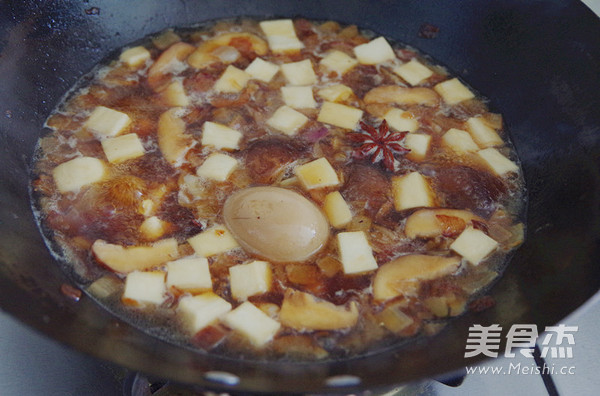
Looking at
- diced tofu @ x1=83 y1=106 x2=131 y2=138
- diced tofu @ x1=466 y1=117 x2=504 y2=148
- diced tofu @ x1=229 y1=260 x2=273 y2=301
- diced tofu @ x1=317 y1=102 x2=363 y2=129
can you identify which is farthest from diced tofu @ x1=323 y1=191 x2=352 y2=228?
diced tofu @ x1=83 y1=106 x2=131 y2=138

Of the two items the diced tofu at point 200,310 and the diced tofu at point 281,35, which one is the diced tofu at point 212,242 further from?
the diced tofu at point 281,35

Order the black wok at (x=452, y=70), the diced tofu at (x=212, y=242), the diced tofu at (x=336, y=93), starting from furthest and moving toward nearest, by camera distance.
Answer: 1. the diced tofu at (x=336, y=93)
2. the diced tofu at (x=212, y=242)
3. the black wok at (x=452, y=70)

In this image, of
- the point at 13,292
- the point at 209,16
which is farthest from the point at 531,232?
the point at 209,16

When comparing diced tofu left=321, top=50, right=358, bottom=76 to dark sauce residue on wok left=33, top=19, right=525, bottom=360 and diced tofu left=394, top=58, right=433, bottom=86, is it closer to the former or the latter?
dark sauce residue on wok left=33, top=19, right=525, bottom=360

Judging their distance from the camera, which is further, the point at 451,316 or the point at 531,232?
the point at 531,232

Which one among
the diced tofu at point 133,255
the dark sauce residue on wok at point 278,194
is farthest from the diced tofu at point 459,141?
the diced tofu at point 133,255

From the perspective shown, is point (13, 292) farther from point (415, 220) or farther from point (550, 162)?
point (550, 162)

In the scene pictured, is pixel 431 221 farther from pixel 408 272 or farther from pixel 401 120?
pixel 401 120

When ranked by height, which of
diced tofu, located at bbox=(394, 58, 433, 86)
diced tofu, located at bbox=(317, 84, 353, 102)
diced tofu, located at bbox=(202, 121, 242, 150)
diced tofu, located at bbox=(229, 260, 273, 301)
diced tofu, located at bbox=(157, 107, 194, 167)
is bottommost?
diced tofu, located at bbox=(229, 260, 273, 301)
